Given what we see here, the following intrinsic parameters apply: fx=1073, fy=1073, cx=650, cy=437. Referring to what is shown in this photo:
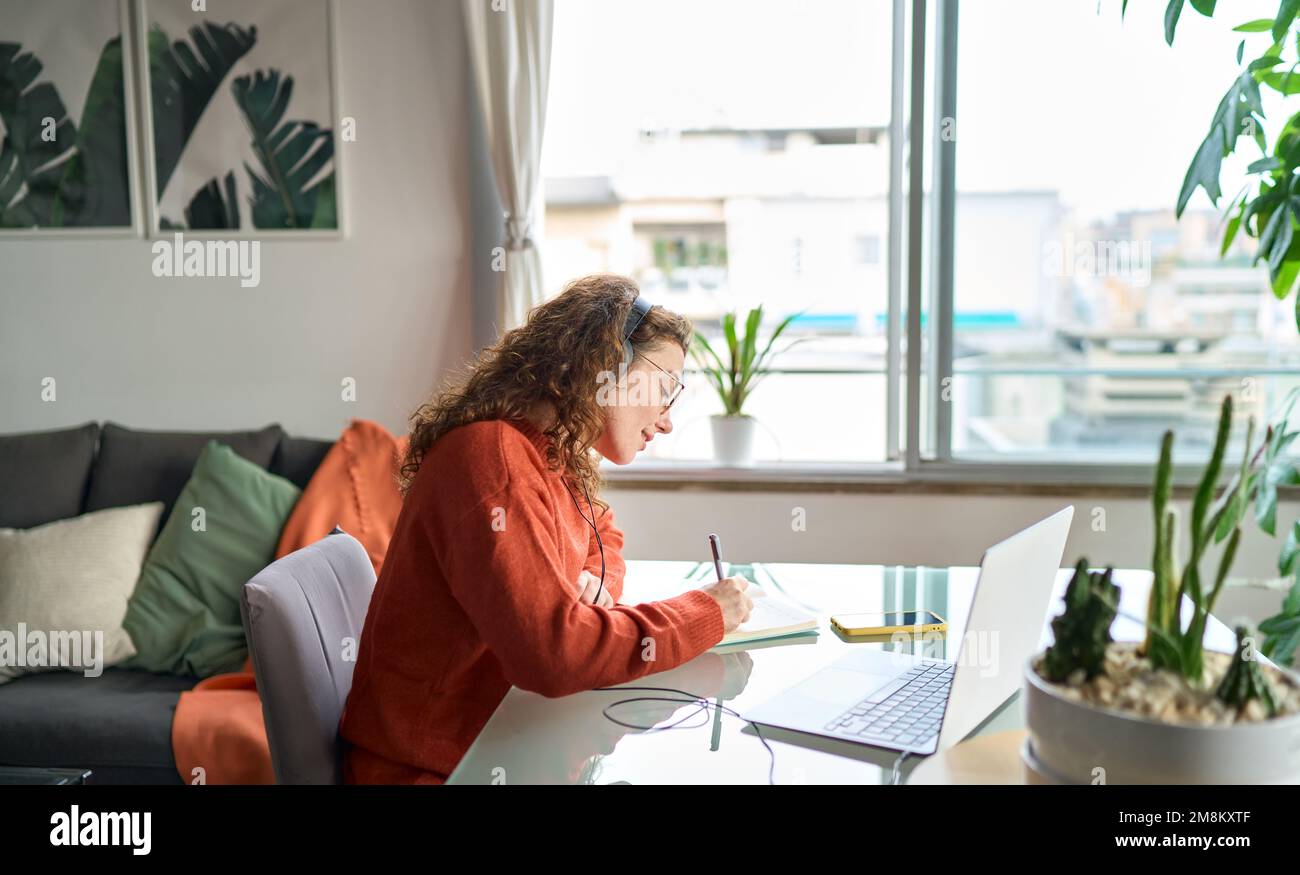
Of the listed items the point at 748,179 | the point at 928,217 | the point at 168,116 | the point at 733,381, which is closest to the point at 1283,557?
the point at 928,217

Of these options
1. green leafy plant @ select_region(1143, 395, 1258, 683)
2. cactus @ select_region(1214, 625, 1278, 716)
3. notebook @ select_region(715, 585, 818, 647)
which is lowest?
notebook @ select_region(715, 585, 818, 647)

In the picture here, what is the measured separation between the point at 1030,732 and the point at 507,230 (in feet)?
8.31

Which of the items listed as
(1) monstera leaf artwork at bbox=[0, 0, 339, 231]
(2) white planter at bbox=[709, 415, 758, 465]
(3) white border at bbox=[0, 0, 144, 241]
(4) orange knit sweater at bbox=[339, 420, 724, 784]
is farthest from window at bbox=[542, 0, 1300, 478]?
(4) orange knit sweater at bbox=[339, 420, 724, 784]

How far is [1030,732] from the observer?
985mm

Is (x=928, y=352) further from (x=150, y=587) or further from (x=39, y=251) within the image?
(x=39, y=251)

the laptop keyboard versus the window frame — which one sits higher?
the window frame

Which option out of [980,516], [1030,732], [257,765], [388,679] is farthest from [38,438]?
[1030,732]

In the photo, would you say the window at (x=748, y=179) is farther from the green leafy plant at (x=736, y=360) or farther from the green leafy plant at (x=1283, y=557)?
the green leafy plant at (x=1283, y=557)

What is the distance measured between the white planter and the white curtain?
67cm

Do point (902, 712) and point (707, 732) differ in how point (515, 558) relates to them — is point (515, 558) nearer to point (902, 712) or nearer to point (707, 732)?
point (707, 732)

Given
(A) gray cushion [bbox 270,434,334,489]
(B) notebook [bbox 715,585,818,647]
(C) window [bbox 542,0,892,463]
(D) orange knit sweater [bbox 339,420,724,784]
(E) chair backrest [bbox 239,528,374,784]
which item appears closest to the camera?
(D) orange knit sweater [bbox 339,420,724,784]

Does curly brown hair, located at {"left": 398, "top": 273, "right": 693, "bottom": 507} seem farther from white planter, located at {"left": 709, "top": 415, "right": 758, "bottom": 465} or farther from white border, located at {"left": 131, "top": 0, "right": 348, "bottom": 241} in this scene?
white border, located at {"left": 131, "top": 0, "right": 348, "bottom": 241}

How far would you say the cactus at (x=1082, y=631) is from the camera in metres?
0.93

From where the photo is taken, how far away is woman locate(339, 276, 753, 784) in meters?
1.30
